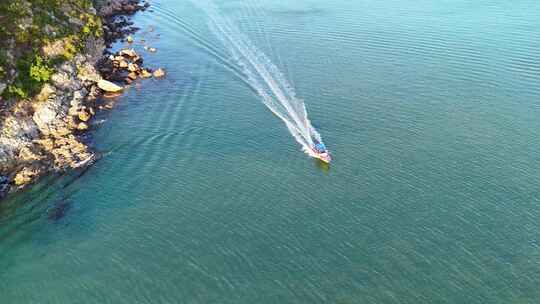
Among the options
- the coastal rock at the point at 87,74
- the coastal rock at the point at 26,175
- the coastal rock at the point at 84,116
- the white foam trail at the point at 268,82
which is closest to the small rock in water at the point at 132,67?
the coastal rock at the point at 87,74

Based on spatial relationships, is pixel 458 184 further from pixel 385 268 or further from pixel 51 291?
pixel 51 291

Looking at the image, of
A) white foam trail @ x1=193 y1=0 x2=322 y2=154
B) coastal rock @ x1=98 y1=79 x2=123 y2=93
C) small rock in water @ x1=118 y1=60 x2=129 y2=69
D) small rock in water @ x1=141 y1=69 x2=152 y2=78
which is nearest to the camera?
white foam trail @ x1=193 y1=0 x2=322 y2=154

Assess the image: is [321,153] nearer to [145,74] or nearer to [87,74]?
[145,74]

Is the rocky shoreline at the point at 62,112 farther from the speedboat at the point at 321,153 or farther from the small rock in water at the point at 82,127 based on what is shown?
the speedboat at the point at 321,153

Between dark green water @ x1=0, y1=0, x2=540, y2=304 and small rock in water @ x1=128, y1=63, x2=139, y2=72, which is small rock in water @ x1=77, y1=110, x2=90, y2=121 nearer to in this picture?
dark green water @ x1=0, y1=0, x2=540, y2=304

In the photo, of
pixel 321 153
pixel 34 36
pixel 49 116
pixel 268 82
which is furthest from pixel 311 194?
pixel 34 36

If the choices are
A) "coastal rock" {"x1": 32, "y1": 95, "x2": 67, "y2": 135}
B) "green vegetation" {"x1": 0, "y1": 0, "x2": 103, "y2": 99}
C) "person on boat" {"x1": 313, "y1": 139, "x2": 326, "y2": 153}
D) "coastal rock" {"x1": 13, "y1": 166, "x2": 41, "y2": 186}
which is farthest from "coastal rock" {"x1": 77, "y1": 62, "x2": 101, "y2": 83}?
"person on boat" {"x1": 313, "y1": 139, "x2": 326, "y2": 153}
